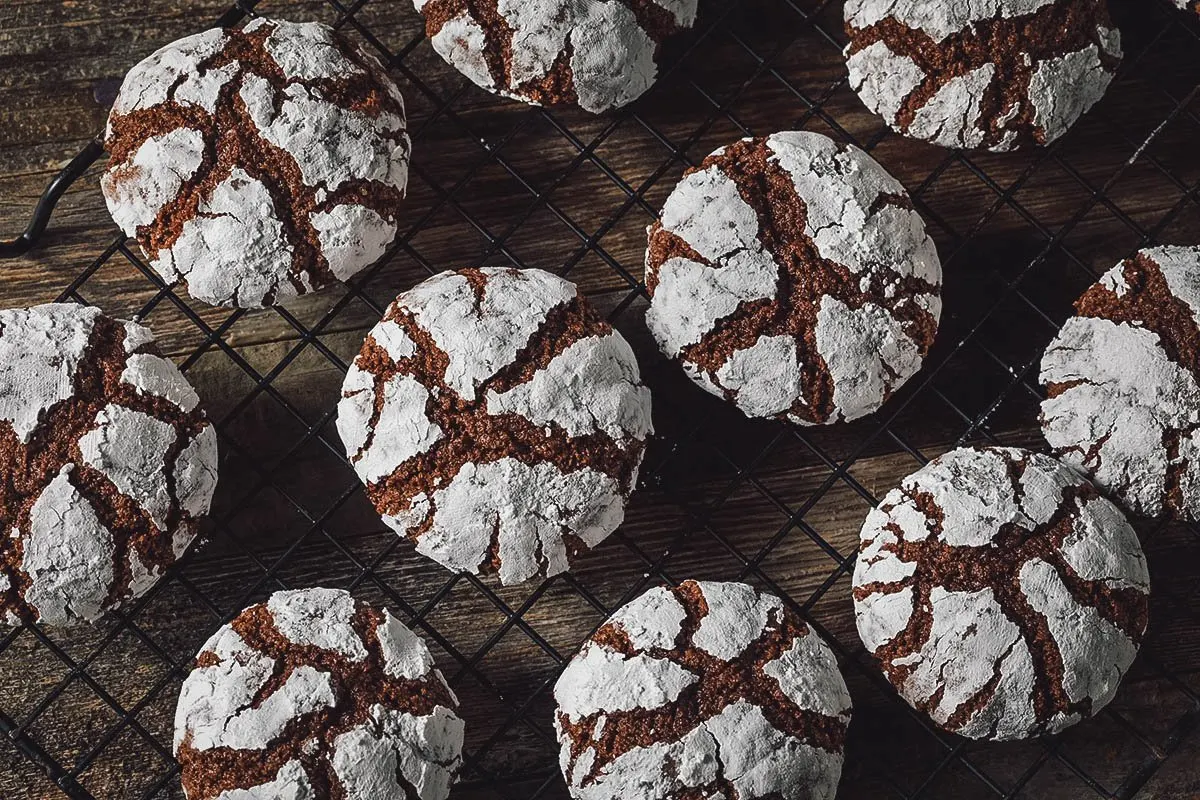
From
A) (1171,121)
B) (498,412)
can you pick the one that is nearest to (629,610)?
(498,412)

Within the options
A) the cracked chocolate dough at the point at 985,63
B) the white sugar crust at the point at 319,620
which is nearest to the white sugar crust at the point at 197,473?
the white sugar crust at the point at 319,620

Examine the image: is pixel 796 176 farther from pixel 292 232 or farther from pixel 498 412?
pixel 292 232

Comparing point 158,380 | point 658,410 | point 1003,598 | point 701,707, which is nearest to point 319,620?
point 158,380

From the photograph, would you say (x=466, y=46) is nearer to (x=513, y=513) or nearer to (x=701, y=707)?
(x=513, y=513)

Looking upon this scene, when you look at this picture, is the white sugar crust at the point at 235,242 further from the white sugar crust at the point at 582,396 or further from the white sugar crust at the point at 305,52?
the white sugar crust at the point at 582,396

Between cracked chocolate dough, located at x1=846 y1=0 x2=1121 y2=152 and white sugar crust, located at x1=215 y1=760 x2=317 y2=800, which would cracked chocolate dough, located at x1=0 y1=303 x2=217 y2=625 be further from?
cracked chocolate dough, located at x1=846 y1=0 x2=1121 y2=152
